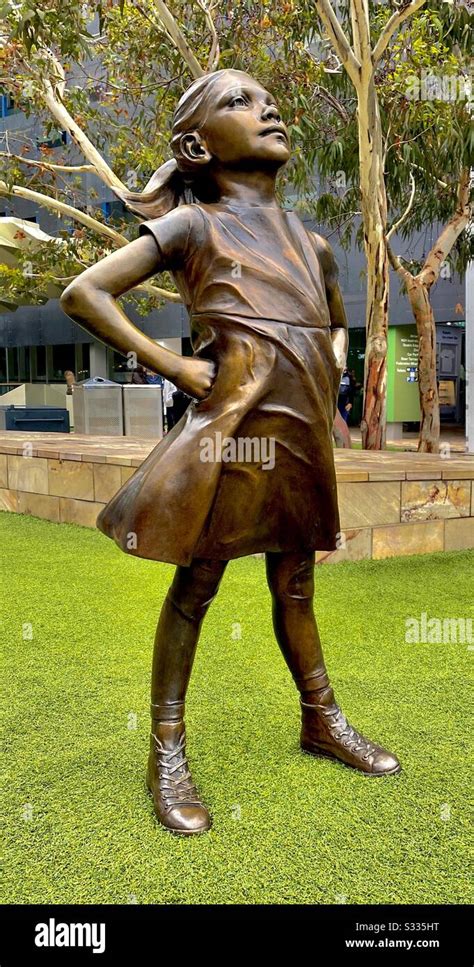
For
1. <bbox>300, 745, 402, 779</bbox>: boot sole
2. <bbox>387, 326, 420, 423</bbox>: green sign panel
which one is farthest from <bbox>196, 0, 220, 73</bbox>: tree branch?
<bbox>387, 326, 420, 423</bbox>: green sign panel

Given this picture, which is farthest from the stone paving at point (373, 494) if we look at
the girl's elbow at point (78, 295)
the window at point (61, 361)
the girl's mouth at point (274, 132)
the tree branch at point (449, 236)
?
the window at point (61, 361)

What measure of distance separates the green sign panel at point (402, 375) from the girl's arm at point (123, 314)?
46.9ft

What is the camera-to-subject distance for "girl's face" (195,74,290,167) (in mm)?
1940

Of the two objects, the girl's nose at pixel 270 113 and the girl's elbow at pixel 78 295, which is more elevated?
the girl's nose at pixel 270 113

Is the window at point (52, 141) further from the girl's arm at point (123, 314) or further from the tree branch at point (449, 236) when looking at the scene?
the girl's arm at point (123, 314)

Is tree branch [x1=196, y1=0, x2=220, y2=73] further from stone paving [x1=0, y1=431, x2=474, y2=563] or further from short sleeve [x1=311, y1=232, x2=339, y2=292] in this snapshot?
short sleeve [x1=311, y1=232, x2=339, y2=292]

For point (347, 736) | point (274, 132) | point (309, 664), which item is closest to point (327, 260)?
point (274, 132)

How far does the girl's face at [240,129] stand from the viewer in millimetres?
1940

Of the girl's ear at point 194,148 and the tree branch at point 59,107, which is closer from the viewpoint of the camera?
the girl's ear at point 194,148

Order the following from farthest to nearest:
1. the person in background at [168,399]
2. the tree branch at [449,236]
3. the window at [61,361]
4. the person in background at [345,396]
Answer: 1. the window at [61,361]
2. the person in background at [345,396]
3. the person in background at [168,399]
4. the tree branch at [449,236]

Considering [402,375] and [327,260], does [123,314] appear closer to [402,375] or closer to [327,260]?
[327,260]

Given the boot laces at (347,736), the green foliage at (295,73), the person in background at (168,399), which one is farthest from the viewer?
the person in background at (168,399)
